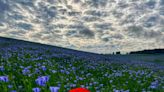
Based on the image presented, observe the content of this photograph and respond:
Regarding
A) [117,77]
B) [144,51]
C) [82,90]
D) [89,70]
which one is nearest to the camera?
[82,90]

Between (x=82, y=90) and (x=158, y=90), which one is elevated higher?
(x=82, y=90)

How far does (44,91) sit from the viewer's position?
7211 millimetres

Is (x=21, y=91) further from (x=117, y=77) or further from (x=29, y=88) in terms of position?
(x=117, y=77)

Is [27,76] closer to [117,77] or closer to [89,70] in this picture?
[117,77]

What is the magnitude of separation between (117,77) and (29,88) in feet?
24.6

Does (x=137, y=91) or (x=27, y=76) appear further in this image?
(x=137, y=91)


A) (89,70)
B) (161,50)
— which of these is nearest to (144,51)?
(161,50)

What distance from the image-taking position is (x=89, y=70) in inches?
673

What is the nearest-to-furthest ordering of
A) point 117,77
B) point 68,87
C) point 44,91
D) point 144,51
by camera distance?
point 44,91 < point 68,87 < point 117,77 < point 144,51

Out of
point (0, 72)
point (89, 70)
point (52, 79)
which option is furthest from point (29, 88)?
point (89, 70)

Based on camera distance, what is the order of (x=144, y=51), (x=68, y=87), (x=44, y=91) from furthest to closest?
(x=144, y=51) → (x=68, y=87) → (x=44, y=91)

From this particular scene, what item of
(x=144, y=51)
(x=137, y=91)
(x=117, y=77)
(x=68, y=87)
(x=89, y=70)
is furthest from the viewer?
(x=144, y=51)

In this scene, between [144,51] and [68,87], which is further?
[144,51]

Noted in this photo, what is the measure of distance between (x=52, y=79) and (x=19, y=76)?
1137mm
